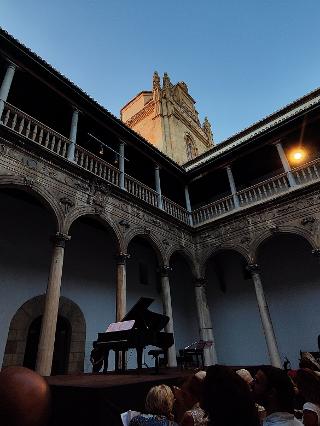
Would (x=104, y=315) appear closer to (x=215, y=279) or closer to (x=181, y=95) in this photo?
(x=215, y=279)

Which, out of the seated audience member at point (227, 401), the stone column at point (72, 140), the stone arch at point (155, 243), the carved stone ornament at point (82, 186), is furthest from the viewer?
the stone arch at point (155, 243)

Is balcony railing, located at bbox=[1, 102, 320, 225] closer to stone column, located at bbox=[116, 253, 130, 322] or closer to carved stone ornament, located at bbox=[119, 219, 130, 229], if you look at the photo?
carved stone ornament, located at bbox=[119, 219, 130, 229]

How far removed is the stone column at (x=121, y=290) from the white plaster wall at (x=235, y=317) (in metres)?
5.93

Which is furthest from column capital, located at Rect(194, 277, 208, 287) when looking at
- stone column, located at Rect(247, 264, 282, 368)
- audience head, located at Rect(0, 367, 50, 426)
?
audience head, located at Rect(0, 367, 50, 426)

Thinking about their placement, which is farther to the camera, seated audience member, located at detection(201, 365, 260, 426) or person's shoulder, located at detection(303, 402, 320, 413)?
person's shoulder, located at detection(303, 402, 320, 413)

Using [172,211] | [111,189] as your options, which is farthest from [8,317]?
[172,211]

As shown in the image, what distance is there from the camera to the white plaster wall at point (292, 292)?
1035 cm

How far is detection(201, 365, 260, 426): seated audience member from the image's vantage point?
1540 mm

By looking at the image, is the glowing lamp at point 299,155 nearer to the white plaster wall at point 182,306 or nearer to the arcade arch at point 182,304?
the arcade arch at point 182,304

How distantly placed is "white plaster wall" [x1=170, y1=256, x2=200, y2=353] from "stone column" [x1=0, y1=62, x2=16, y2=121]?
935 cm

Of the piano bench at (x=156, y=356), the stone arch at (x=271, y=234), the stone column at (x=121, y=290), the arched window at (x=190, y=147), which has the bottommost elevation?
the piano bench at (x=156, y=356)

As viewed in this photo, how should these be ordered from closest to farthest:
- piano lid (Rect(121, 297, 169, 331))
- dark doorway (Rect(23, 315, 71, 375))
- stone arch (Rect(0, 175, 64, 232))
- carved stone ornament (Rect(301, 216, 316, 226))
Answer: piano lid (Rect(121, 297, 169, 331)), stone arch (Rect(0, 175, 64, 232)), dark doorway (Rect(23, 315, 71, 375)), carved stone ornament (Rect(301, 216, 316, 226))

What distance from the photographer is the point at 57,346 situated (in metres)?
8.46

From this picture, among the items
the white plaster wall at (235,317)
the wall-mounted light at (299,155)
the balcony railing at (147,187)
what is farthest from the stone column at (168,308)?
the wall-mounted light at (299,155)
